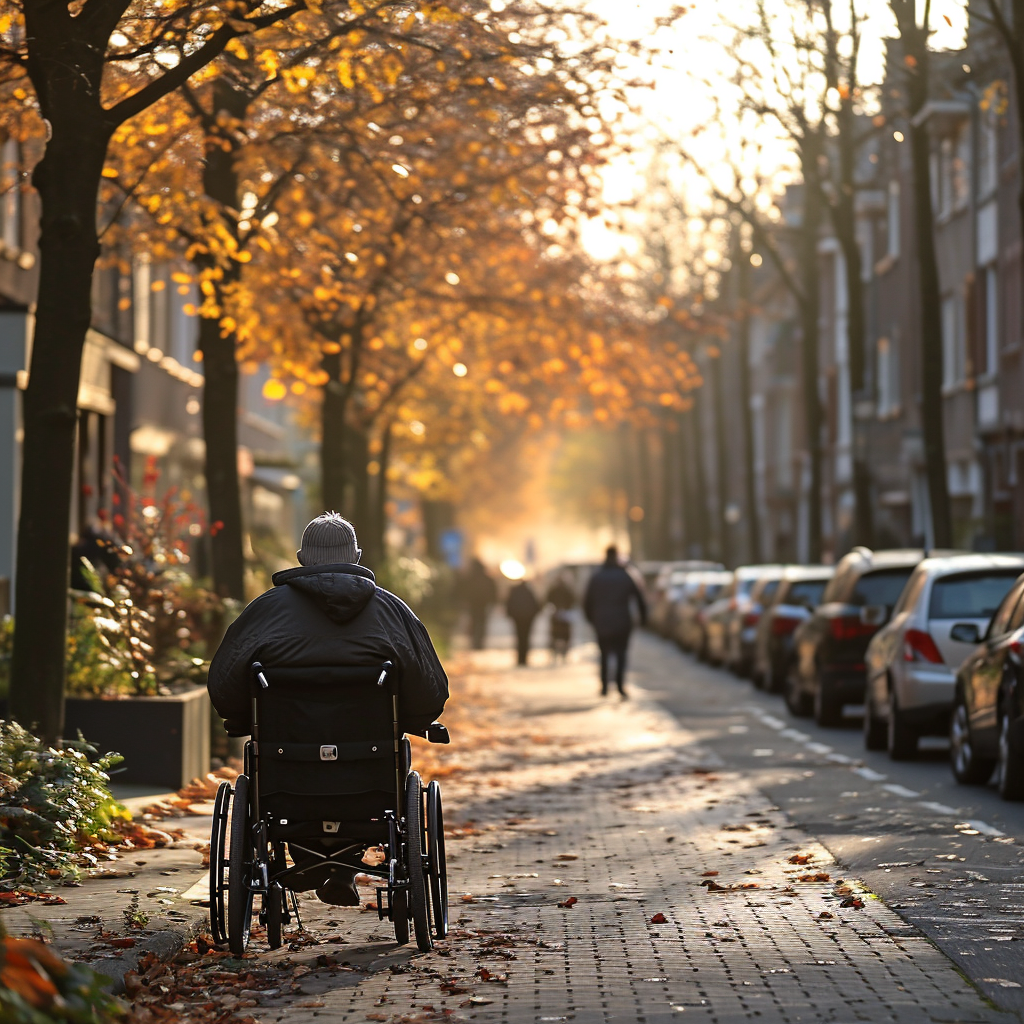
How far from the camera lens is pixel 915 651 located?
1614 centimetres

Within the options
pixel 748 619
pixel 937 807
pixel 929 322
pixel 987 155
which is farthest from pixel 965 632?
pixel 987 155

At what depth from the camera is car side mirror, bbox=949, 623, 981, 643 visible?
1450 centimetres

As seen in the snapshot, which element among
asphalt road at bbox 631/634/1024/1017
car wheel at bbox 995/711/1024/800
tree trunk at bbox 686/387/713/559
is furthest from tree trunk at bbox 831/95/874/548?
tree trunk at bbox 686/387/713/559

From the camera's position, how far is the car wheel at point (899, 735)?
16.5 metres

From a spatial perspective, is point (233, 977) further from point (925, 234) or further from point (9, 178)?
point (925, 234)

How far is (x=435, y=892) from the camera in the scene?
7828 mm

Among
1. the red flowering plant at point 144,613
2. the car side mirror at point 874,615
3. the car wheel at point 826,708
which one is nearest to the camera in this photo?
the red flowering plant at point 144,613

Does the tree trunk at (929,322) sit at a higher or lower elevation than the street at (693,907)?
higher

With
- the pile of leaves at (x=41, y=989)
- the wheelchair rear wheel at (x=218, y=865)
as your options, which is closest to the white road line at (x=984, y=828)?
the wheelchair rear wheel at (x=218, y=865)

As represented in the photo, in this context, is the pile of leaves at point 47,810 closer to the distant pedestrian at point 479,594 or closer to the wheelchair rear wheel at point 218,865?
the wheelchair rear wheel at point 218,865

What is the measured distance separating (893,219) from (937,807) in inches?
1414

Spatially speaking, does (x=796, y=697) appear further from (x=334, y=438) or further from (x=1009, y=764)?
(x=1009, y=764)

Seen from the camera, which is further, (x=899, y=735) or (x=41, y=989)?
(x=899, y=735)

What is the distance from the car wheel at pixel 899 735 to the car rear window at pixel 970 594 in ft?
2.68
